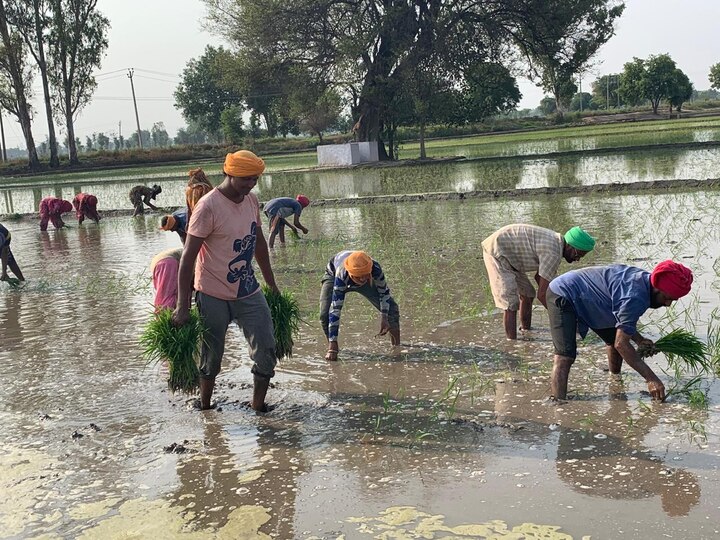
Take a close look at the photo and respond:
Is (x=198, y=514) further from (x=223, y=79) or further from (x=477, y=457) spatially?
(x=223, y=79)

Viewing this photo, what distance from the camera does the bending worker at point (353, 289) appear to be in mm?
6234

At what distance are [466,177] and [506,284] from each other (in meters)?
17.8

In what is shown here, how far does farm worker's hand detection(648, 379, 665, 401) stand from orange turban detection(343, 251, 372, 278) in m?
2.20

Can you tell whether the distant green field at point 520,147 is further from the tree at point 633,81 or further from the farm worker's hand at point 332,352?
the farm worker's hand at point 332,352

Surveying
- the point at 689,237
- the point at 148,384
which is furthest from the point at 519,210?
the point at 148,384

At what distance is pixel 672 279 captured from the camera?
4.61 m

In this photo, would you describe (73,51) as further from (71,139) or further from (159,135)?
(159,135)

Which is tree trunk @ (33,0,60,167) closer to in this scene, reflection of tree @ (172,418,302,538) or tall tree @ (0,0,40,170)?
tall tree @ (0,0,40,170)

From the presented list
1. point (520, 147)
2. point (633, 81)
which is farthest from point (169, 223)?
point (633, 81)

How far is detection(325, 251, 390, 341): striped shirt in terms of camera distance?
6.47 metres

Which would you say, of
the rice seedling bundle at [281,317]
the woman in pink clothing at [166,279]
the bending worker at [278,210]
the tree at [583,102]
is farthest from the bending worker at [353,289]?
the tree at [583,102]

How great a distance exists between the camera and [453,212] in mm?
16031

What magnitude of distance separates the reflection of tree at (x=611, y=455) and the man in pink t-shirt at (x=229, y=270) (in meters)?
1.60

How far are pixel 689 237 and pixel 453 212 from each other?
5.97 meters
